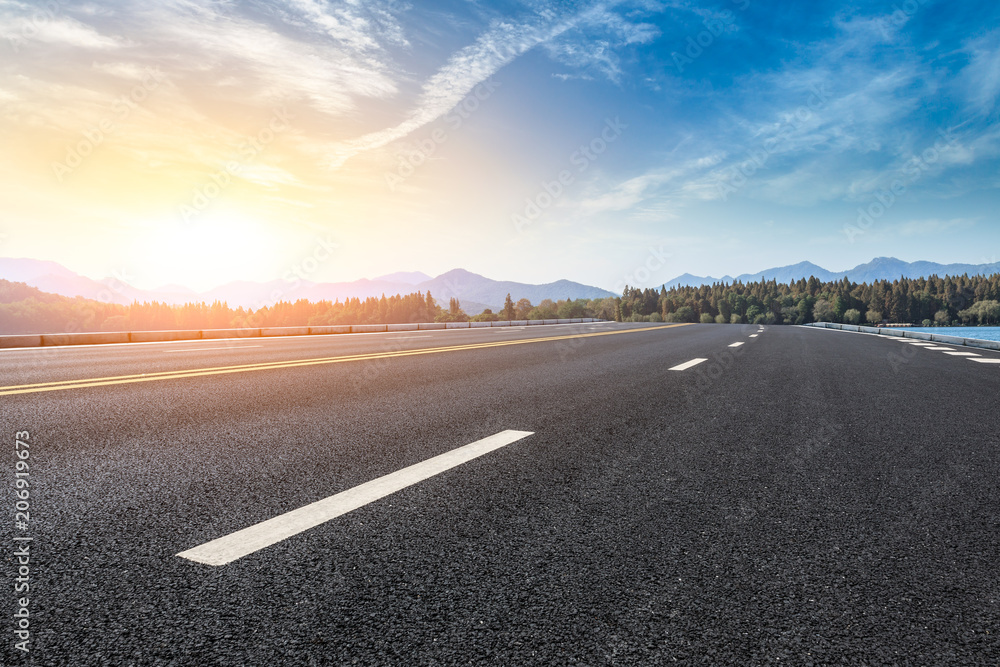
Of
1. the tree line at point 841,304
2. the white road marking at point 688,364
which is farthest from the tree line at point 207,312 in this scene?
the white road marking at point 688,364

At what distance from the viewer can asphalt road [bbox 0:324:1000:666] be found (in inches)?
60.2

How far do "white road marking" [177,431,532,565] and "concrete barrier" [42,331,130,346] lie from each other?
59.2ft

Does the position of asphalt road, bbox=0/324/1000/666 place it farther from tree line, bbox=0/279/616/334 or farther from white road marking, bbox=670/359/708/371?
tree line, bbox=0/279/616/334

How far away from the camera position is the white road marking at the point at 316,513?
203 cm

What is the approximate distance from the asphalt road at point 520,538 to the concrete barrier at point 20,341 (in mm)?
14322

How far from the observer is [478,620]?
1.62 m

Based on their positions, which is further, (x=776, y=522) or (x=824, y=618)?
(x=776, y=522)

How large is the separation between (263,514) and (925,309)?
207 m

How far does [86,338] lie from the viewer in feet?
55.6

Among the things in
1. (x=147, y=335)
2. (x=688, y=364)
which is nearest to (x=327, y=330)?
(x=147, y=335)

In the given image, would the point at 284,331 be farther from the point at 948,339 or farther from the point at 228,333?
the point at 948,339

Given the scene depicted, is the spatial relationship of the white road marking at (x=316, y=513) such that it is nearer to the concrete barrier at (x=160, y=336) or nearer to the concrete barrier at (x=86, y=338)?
the concrete barrier at (x=86, y=338)

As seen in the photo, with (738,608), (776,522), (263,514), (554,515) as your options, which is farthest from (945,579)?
(263,514)

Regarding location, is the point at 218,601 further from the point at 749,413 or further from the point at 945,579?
the point at 749,413
